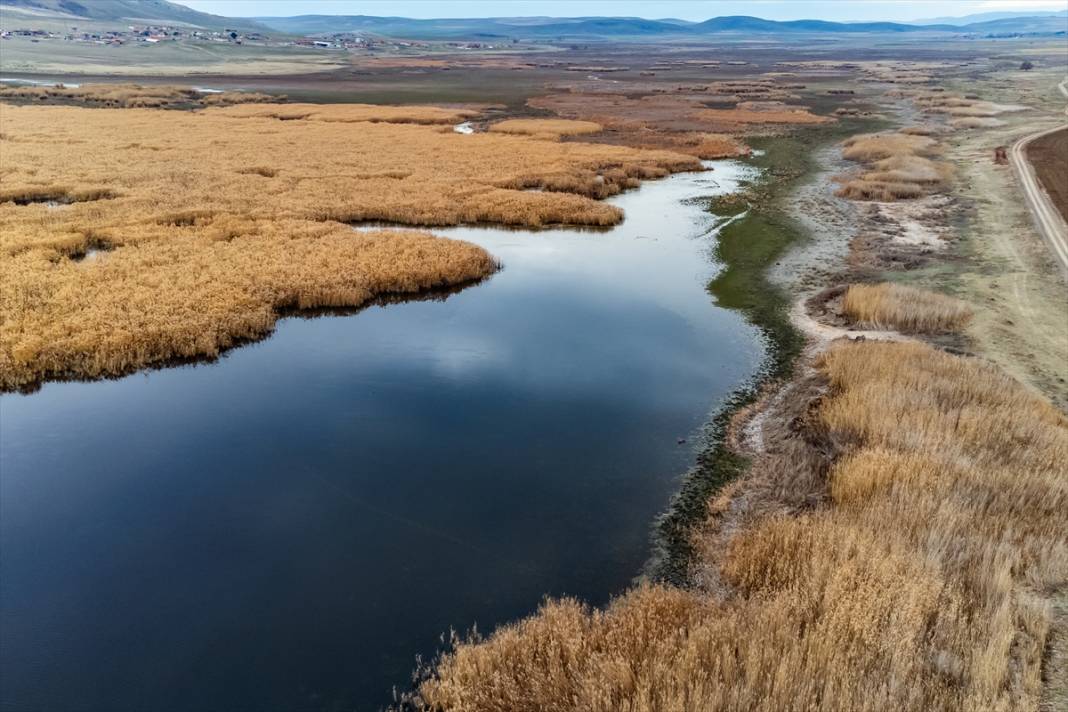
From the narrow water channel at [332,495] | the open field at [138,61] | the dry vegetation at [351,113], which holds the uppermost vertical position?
the open field at [138,61]

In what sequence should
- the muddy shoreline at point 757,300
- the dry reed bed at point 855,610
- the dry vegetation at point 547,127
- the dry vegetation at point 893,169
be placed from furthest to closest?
the dry vegetation at point 547,127, the dry vegetation at point 893,169, the muddy shoreline at point 757,300, the dry reed bed at point 855,610

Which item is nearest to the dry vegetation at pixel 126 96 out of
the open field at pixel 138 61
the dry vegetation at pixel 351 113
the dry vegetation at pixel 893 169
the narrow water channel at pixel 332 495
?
the dry vegetation at pixel 351 113

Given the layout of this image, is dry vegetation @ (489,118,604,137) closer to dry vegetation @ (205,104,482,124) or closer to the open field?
dry vegetation @ (205,104,482,124)

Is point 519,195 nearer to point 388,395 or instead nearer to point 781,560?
point 388,395

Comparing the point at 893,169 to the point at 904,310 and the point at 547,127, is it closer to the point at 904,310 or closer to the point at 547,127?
the point at 904,310

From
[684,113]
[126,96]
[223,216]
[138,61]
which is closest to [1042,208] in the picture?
[223,216]

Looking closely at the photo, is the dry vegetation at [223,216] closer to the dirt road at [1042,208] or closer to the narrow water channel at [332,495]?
the narrow water channel at [332,495]
